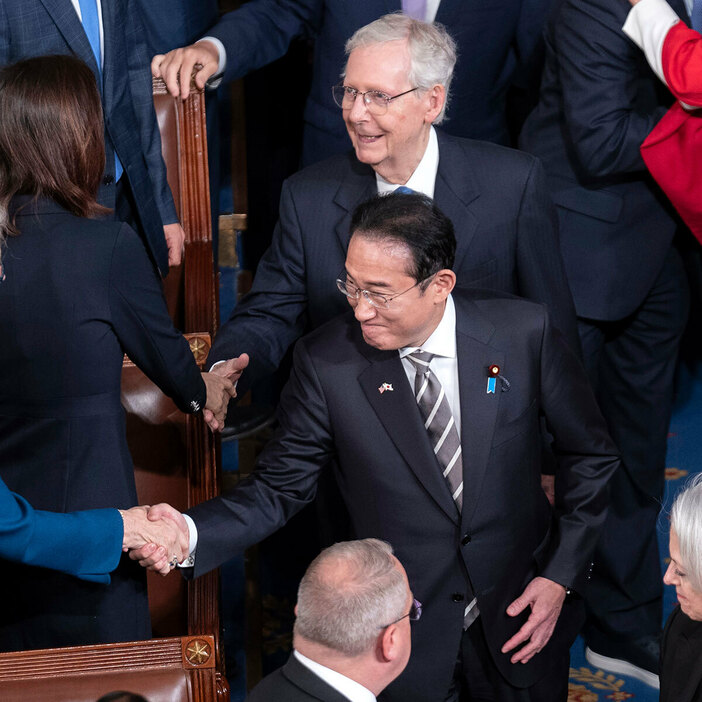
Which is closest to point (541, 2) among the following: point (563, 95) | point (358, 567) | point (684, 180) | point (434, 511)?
point (563, 95)

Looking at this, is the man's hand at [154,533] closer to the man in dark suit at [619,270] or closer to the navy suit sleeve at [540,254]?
the navy suit sleeve at [540,254]

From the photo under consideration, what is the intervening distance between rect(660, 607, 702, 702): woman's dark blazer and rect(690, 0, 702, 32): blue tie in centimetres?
190

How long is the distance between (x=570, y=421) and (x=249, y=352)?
872 mm

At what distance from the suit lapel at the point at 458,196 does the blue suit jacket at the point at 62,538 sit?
1143mm

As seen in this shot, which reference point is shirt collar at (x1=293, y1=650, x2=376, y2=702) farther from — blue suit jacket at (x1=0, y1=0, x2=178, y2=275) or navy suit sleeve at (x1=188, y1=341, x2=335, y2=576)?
blue suit jacket at (x1=0, y1=0, x2=178, y2=275)

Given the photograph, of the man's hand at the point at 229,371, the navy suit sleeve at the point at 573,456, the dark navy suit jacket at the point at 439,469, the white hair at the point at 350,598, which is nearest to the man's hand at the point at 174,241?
the man's hand at the point at 229,371

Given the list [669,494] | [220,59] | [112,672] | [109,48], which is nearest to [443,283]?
[112,672]

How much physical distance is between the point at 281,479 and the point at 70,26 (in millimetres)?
1345

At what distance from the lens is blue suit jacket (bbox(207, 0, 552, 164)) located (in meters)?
3.69

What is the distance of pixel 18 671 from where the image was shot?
2.09m

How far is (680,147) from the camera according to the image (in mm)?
3494

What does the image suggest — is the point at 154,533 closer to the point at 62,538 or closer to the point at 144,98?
the point at 62,538

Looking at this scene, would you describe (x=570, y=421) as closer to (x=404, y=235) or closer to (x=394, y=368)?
(x=394, y=368)

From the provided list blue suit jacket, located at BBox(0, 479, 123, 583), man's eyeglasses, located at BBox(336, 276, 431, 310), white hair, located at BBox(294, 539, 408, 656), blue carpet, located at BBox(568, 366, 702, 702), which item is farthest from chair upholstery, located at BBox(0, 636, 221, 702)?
blue carpet, located at BBox(568, 366, 702, 702)
